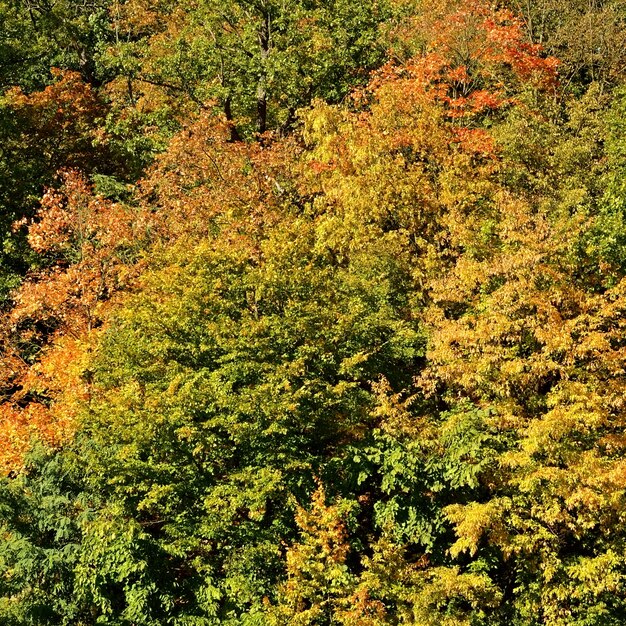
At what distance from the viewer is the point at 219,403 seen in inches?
746

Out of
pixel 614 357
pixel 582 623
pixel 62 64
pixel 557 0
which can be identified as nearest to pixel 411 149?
pixel 614 357

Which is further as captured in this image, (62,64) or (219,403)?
(62,64)

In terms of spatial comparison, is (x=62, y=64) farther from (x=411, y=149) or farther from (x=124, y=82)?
(x=411, y=149)

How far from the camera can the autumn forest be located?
17594 millimetres

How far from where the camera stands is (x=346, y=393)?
2036cm

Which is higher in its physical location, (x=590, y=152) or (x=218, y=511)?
(x=590, y=152)

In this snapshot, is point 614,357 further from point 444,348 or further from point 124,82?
point 124,82

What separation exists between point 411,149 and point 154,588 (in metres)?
16.1

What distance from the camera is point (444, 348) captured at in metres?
18.9

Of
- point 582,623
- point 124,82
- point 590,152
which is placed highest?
point 124,82

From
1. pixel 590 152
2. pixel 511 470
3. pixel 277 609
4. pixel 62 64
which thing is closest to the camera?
pixel 277 609

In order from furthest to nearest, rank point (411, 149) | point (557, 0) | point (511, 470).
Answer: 1. point (557, 0)
2. point (411, 149)
3. point (511, 470)

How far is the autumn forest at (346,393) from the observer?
1759 cm

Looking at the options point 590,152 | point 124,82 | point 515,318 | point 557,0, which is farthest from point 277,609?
point 557,0
